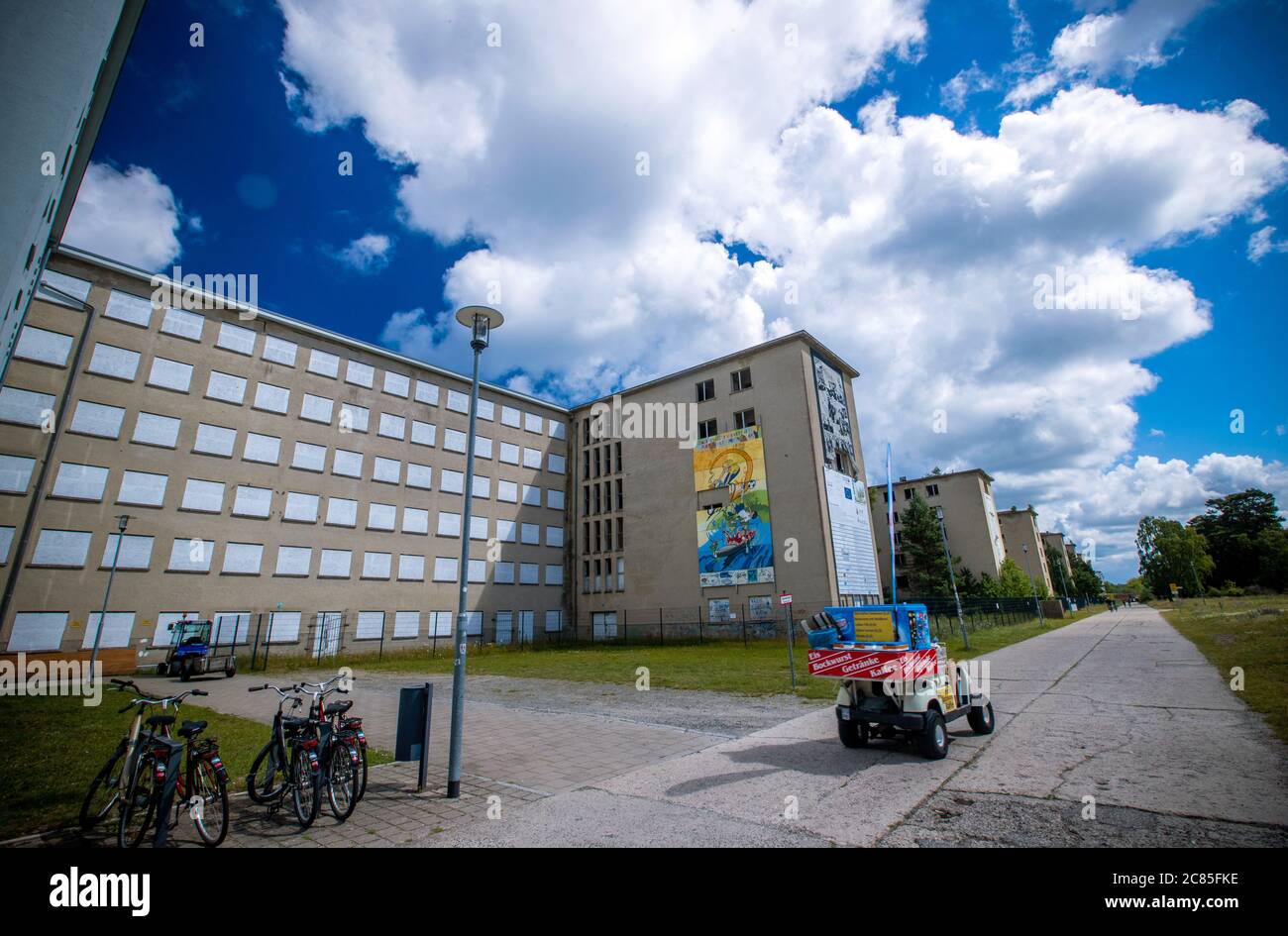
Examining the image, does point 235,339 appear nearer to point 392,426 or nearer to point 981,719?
point 392,426

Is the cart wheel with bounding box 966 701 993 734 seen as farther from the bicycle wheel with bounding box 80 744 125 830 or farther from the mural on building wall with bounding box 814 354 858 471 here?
the mural on building wall with bounding box 814 354 858 471

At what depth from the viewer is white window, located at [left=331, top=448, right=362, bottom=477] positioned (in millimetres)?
33531

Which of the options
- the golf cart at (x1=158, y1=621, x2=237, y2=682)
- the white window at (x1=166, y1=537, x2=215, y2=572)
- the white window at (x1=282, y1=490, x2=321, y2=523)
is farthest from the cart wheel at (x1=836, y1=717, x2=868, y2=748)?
the white window at (x1=282, y1=490, x2=321, y2=523)

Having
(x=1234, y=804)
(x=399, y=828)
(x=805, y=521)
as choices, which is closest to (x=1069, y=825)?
(x=1234, y=804)

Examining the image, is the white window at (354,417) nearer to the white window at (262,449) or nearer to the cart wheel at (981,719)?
the white window at (262,449)

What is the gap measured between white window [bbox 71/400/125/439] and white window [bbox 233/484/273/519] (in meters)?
5.67

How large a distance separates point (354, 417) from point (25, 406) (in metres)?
13.9

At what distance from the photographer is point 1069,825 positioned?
15.2 feet

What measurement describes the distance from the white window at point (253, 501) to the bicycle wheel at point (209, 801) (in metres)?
29.8

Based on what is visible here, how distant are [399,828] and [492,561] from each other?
120 feet

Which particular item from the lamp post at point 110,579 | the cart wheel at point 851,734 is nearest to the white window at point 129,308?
the lamp post at point 110,579

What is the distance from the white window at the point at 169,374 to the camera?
28094mm
